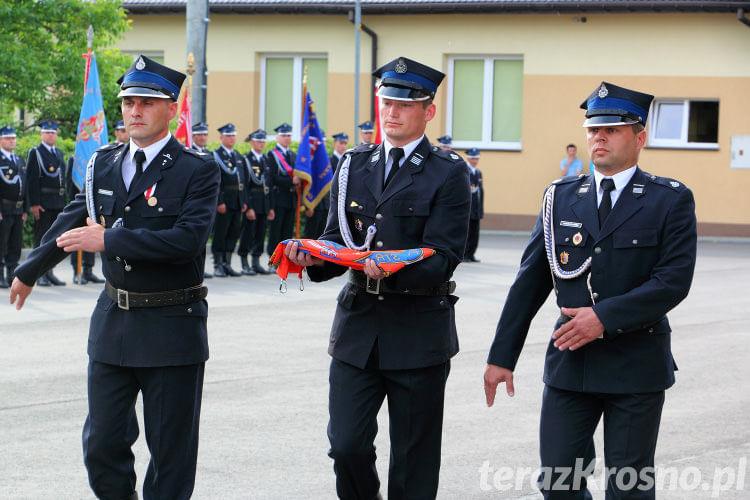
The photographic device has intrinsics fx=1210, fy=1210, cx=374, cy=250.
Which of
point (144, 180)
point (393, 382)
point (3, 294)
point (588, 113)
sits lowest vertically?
point (3, 294)

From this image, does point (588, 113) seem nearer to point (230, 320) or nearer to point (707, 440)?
point (707, 440)

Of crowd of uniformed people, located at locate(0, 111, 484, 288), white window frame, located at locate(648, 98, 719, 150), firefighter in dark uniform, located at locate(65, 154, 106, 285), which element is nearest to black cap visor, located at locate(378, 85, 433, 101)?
crowd of uniformed people, located at locate(0, 111, 484, 288)

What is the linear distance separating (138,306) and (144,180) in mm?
542

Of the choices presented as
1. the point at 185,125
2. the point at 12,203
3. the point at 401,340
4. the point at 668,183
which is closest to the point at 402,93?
the point at 401,340

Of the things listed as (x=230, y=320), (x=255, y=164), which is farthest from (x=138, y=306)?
(x=255, y=164)

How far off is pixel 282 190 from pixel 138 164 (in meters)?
13.9

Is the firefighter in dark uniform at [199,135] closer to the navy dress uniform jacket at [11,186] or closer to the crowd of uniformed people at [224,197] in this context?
the crowd of uniformed people at [224,197]

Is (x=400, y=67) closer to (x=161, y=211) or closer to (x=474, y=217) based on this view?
(x=161, y=211)

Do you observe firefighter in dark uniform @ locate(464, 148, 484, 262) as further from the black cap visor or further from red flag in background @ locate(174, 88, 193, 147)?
the black cap visor

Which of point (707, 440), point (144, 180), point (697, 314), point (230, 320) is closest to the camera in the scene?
point (144, 180)

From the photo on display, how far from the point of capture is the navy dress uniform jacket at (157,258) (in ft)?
16.7

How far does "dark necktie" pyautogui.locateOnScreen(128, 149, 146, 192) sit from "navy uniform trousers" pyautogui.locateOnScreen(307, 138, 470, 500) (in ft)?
2.76

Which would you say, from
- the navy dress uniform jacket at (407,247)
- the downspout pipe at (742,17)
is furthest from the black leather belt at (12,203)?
the downspout pipe at (742,17)

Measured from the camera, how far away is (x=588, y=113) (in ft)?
16.0
